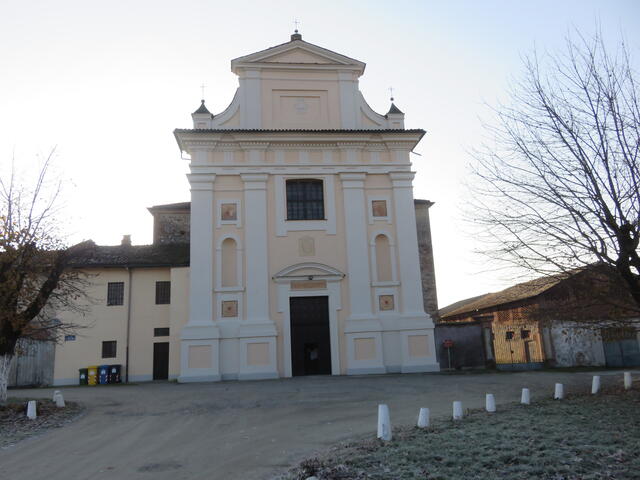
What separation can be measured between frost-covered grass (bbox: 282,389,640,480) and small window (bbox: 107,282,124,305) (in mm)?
19122

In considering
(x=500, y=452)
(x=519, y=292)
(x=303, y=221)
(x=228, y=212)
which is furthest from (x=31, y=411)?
(x=303, y=221)

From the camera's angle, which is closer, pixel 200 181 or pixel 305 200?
pixel 200 181

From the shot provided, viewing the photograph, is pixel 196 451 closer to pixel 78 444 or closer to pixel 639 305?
pixel 78 444

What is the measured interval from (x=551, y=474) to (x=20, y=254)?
1259 cm

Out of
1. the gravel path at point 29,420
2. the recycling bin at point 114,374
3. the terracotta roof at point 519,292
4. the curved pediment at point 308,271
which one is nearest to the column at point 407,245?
the curved pediment at point 308,271

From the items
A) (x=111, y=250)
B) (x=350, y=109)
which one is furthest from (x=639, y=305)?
(x=111, y=250)

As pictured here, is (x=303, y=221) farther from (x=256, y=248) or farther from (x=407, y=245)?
(x=407, y=245)

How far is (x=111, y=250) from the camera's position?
2627 cm

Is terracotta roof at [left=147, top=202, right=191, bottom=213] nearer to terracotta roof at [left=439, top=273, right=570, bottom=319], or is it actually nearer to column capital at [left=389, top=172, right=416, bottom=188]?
column capital at [left=389, top=172, right=416, bottom=188]

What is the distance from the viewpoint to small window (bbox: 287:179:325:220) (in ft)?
74.3

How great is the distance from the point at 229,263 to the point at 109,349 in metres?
7.40

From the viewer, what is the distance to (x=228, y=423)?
10.8 meters

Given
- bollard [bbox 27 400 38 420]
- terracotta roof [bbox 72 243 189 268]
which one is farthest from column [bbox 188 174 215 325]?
bollard [bbox 27 400 38 420]

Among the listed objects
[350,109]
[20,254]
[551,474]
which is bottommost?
[551,474]
